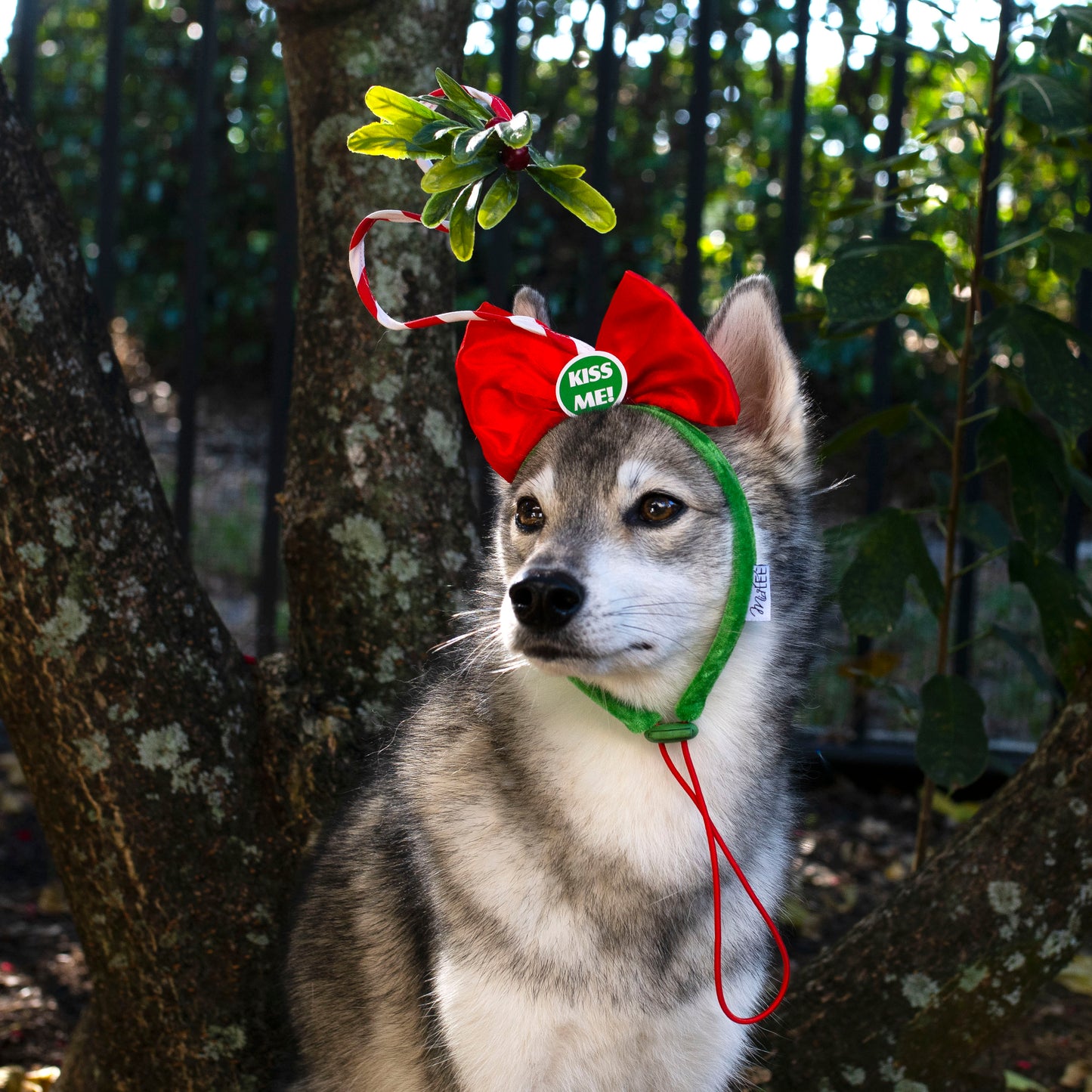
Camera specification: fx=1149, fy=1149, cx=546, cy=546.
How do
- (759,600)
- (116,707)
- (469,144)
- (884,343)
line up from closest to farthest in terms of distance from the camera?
(469,144) → (759,600) → (116,707) → (884,343)

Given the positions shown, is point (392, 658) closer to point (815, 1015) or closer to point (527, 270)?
point (815, 1015)

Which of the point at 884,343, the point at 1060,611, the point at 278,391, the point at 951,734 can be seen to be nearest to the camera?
the point at 1060,611

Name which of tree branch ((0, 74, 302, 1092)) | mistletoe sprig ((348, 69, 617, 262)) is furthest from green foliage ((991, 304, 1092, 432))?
tree branch ((0, 74, 302, 1092))

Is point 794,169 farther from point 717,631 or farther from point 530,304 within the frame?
point 717,631

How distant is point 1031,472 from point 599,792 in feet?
5.15

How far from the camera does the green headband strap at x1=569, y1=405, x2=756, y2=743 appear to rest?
79.0 inches

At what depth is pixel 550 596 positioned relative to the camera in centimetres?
184

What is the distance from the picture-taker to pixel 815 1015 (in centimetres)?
265

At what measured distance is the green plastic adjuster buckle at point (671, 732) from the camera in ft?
6.46

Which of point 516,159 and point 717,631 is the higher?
point 516,159

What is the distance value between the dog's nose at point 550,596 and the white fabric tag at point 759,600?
0.36m

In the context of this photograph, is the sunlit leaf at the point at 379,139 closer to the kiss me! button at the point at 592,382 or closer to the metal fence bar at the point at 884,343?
the kiss me! button at the point at 592,382

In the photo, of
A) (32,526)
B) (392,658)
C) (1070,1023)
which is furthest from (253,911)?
(1070,1023)

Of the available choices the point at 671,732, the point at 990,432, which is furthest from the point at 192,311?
the point at 671,732
